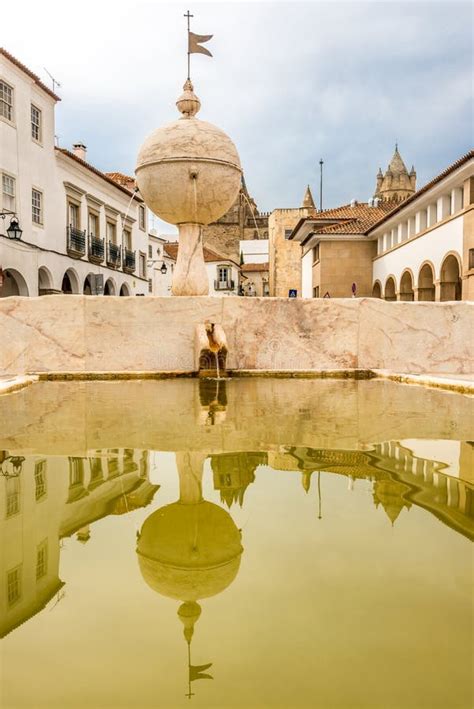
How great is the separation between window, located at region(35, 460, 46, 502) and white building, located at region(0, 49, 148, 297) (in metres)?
17.2

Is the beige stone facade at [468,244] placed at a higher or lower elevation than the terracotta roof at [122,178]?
lower

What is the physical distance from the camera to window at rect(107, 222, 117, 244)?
31580mm

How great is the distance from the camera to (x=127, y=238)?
34281 millimetres

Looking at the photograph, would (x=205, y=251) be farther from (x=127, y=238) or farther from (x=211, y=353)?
(x=211, y=353)

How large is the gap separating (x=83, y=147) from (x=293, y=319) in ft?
90.8

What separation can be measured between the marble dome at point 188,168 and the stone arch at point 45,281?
680 inches

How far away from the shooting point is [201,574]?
5.25 feet

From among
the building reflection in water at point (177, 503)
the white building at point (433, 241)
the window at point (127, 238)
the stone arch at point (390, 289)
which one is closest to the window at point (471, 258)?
the white building at point (433, 241)

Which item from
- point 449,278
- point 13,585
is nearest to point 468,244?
point 449,278

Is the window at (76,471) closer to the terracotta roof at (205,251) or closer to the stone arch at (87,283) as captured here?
the stone arch at (87,283)

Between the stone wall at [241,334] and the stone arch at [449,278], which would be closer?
the stone wall at [241,334]

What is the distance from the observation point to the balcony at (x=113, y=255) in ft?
101

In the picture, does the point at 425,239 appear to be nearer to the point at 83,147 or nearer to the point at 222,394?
the point at 83,147

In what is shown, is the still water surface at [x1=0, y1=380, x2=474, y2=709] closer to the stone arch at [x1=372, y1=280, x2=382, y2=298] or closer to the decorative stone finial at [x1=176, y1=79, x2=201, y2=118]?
the decorative stone finial at [x1=176, y1=79, x2=201, y2=118]
